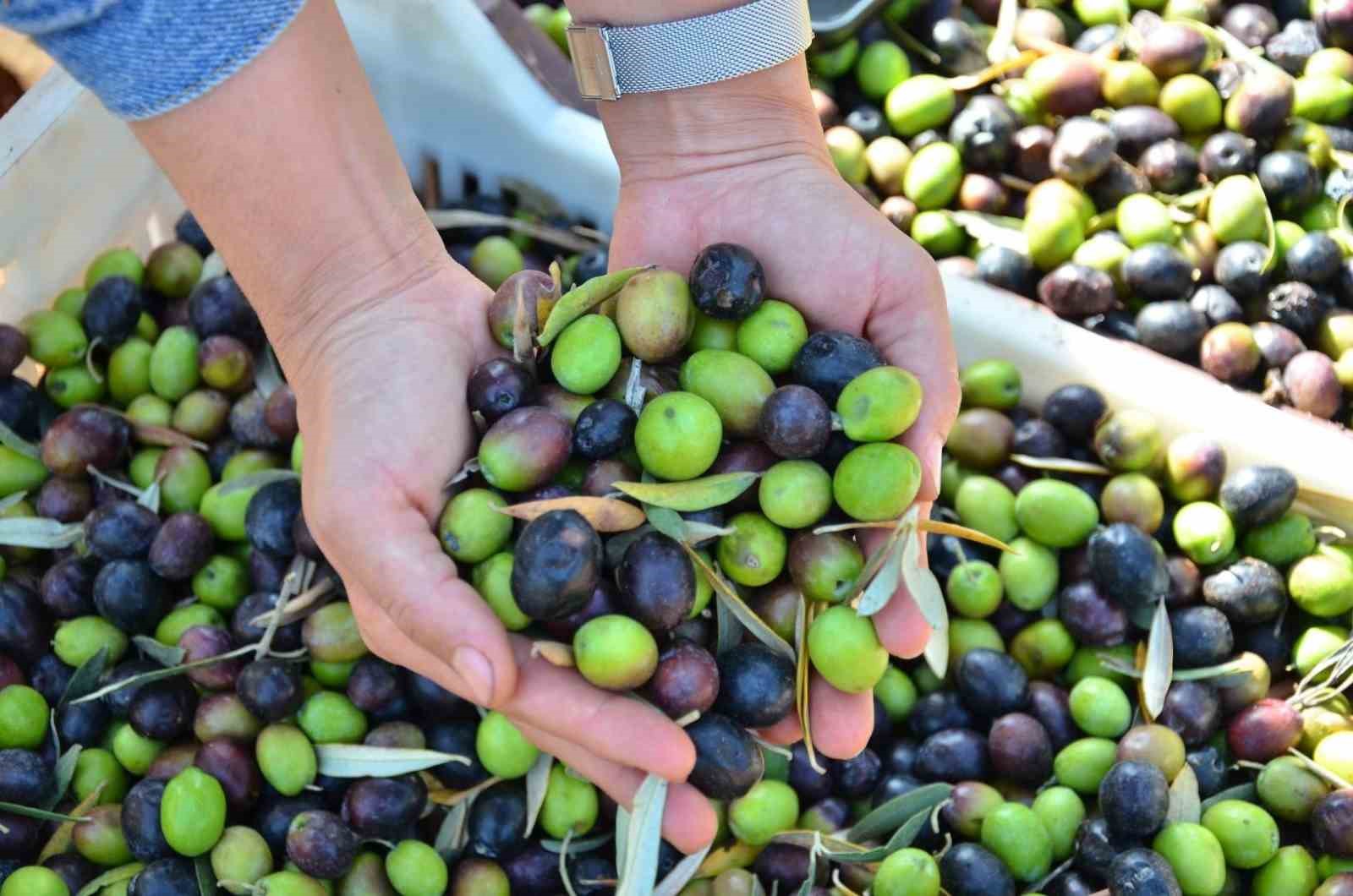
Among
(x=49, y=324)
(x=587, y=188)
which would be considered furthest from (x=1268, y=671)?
(x=49, y=324)

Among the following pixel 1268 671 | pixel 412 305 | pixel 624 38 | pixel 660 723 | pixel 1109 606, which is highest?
pixel 624 38

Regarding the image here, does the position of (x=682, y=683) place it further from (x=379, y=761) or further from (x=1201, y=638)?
(x=1201, y=638)

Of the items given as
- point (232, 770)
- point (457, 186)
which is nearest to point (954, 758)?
point (232, 770)

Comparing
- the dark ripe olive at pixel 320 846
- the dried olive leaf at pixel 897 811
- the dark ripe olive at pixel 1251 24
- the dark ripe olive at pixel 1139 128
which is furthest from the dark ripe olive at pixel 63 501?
the dark ripe olive at pixel 1251 24

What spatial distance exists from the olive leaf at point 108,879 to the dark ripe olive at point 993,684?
1603 mm

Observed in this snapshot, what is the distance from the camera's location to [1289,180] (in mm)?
3119

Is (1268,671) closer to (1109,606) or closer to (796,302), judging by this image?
(1109,606)

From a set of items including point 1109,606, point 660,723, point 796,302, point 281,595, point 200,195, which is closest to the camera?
point 660,723

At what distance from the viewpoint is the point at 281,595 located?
7.79 feet

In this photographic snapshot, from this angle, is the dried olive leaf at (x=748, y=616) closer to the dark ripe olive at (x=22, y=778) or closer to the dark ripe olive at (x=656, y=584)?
the dark ripe olive at (x=656, y=584)

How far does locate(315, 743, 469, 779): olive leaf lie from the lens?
2266 mm

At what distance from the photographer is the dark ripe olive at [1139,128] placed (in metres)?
3.29

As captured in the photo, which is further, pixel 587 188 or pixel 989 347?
pixel 587 188

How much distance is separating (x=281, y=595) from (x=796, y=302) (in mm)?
1119
